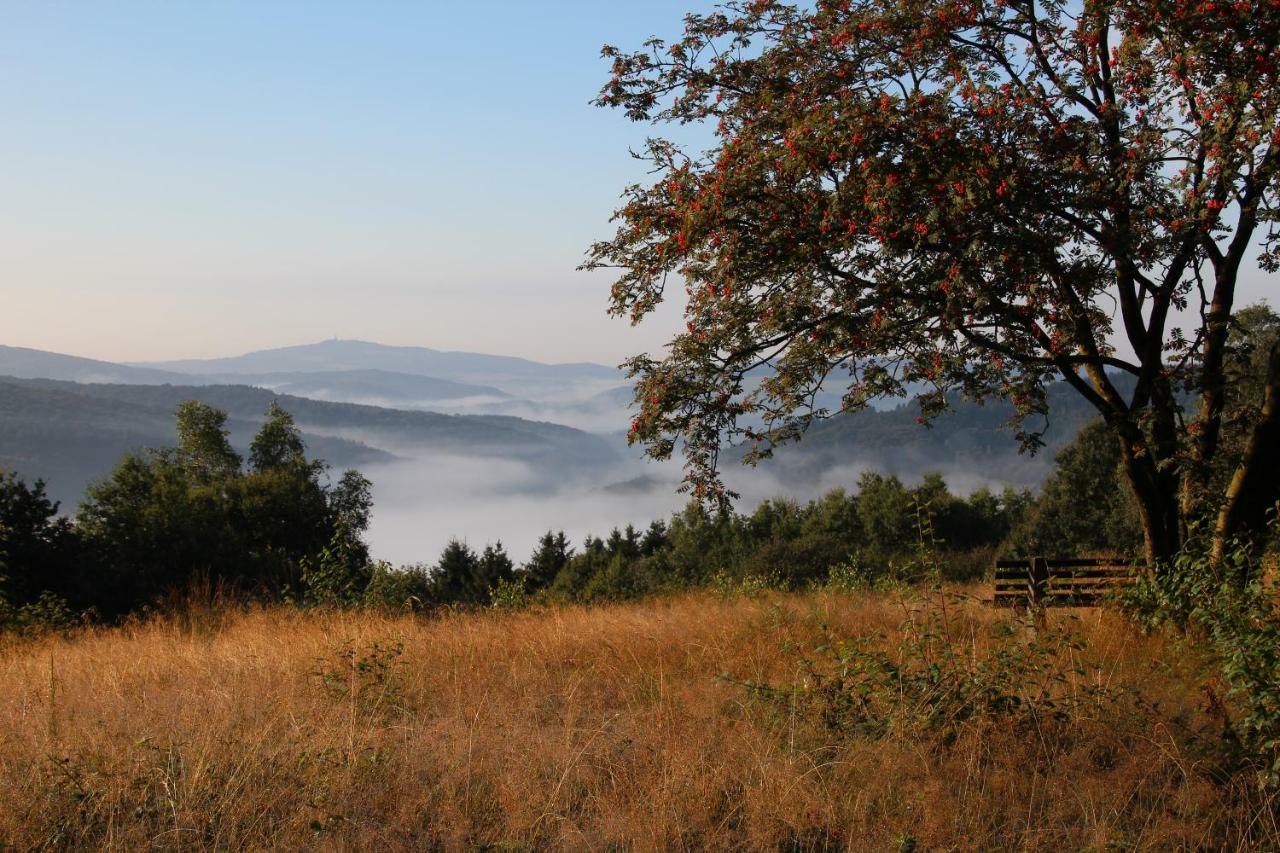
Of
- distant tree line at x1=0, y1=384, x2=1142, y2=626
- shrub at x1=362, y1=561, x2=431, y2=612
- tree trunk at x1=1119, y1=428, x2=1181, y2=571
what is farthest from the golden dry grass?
shrub at x1=362, y1=561, x2=431, y2=612

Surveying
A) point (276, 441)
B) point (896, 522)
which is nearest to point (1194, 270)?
point (896, 522)

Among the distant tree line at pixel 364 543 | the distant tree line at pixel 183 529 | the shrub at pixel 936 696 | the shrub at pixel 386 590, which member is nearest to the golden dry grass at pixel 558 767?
the shrub at pixel 936 696

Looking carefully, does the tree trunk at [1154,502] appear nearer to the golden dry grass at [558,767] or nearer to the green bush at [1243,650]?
the green bush at [1243,650]

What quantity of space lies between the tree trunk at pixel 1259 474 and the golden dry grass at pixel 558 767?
2.61 metres

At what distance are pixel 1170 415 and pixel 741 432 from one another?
4.23 m

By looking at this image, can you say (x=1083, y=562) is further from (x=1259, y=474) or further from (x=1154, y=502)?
(x=1259, y=474)

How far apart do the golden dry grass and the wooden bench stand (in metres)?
2.60

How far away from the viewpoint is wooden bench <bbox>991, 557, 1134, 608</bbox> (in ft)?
33.6

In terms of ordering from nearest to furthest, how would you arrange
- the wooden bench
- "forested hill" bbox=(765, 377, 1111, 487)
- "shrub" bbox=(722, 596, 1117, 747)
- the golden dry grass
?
the golden dry grass, "shrub" bbox=(722, 596, 1117, 747), the wooden bench, "forested hill" bbox=(765, 377, 1111, 487)

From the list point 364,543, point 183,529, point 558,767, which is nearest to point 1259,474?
point 558,767

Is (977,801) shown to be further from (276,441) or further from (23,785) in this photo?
(276,441)

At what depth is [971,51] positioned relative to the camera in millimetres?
9820

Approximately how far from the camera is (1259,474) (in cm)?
916

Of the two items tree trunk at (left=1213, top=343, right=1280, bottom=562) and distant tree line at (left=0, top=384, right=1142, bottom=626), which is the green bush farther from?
distant tree line at (left=0, top=384, right=1142, bottom=626)
